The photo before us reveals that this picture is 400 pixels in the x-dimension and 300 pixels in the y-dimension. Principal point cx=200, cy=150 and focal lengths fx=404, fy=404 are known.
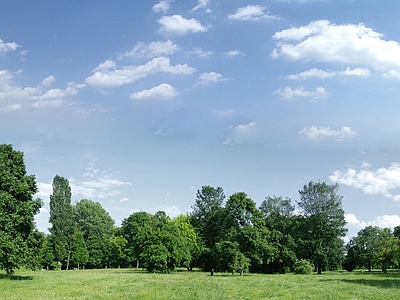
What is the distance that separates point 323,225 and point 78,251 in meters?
69.9

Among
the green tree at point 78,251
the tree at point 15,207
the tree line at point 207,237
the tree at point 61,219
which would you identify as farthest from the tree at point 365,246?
the tree at point 15,207

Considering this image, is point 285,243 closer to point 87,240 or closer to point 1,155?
point 1,155

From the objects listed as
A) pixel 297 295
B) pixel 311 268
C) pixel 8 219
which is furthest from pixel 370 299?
pixel 311 268

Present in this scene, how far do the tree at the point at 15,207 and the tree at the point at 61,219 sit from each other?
56982 millimetres

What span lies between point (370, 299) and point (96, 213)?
123 m

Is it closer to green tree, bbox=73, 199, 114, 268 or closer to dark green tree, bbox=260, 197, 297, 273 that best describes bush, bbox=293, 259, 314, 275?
dark green tree, bbox=260, 197, 297, 273

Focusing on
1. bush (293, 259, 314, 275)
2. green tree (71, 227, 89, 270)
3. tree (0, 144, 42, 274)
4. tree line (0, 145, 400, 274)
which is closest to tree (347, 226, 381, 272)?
tree line (0, 145, 400, 274)

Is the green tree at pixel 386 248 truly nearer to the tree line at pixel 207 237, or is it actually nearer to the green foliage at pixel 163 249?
the tree line at pixel 207 237

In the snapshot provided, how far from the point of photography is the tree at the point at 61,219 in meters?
106

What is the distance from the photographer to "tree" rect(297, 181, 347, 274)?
80062 millimetres

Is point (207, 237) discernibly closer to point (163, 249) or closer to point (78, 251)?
point (163, 249)

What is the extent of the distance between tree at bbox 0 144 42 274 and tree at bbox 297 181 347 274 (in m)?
53.5

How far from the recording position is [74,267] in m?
121

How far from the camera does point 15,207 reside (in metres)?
48.8
